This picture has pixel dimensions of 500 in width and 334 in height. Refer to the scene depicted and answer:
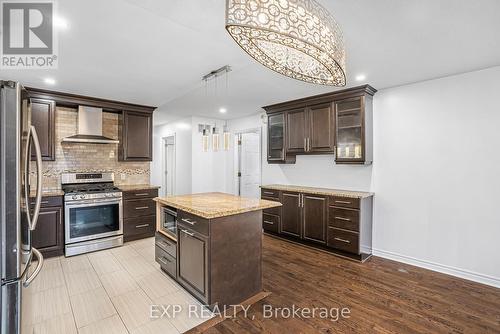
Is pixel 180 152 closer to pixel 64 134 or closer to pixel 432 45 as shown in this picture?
pixel 64 134

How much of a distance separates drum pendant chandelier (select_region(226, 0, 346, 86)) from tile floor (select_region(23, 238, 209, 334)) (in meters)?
1.98

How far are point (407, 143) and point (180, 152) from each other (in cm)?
503

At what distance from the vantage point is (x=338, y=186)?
4.15m

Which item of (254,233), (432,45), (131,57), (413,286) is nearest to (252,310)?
(254,233)

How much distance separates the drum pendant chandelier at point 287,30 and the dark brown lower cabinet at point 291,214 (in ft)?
9.11

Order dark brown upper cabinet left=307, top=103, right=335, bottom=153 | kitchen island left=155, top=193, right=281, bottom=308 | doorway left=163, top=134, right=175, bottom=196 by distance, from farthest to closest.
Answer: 1. doorway left=163, top=134, right=175, bottom=196
2. dark brown upper cabinet left=307, top=103, right=335, bottom=153
3. kitchen island left=155, top=193, right=281, bottom=308

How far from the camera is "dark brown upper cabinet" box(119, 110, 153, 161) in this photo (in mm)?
4441

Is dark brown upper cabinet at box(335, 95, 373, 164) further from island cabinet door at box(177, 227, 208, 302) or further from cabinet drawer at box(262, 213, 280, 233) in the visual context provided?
island cabinet door at box(177, 227, 208, 302)

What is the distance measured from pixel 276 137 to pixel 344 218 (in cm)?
204

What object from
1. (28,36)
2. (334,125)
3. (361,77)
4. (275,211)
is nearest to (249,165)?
(275,211)

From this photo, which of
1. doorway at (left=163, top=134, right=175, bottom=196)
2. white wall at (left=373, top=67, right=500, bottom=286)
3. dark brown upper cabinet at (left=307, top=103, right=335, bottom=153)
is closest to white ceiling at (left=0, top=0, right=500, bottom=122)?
white wall at (left=373, top=67, right=500, bottom=286)

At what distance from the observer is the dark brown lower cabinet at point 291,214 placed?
4090 millimetres

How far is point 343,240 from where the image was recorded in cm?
353

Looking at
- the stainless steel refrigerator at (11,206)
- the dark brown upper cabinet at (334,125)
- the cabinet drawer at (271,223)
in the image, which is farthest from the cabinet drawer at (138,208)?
the stainless steel refrigerator at (11,206)
